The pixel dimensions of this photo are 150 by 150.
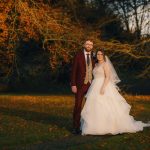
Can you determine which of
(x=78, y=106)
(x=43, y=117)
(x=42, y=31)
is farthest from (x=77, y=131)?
(x=42, y=31)

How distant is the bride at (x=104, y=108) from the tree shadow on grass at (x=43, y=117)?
122cm

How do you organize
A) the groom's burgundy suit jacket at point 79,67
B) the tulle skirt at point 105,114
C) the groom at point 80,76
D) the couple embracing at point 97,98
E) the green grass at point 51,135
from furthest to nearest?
the groom's burgundy suit jacket at point 79,67 < the groom at point 80,76 < the couple embracing at point 97,98 < the tulle skirt at point 105,114 < the green grass at point 51,135

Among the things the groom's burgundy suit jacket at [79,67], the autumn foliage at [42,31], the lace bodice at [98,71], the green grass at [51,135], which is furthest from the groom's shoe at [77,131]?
the autumn foliage at [42,31]

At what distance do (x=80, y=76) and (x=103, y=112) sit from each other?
1050 millimetres

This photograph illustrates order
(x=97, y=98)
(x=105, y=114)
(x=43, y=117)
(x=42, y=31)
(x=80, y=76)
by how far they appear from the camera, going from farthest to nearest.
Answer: (x=42, y=31) → (x=43, y=117) → (x=80, y=76) → (x=97, y=98) → (x=105, y=114)

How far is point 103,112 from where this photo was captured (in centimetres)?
1455

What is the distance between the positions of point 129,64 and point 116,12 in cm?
352

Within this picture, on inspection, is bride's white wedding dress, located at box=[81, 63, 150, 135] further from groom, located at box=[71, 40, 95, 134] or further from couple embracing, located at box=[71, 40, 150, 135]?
groom, located at box=[71, 40, 95, 134]

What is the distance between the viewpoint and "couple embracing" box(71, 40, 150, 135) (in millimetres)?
14414

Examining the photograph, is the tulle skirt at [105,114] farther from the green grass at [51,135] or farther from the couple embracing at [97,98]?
the green grass at [51,135]

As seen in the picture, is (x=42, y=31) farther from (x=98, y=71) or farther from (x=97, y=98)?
(x=97, y=98)

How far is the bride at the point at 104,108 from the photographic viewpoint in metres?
14.3

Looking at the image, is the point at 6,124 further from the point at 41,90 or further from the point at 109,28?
the point at 41,90

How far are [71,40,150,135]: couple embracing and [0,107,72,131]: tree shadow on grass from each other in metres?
1.15
